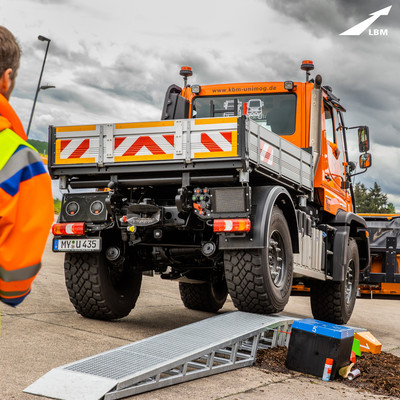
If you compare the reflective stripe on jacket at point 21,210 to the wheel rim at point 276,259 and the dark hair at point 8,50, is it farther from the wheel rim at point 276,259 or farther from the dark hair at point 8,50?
the wheel rim at point 276,259

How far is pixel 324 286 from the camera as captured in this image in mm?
8422

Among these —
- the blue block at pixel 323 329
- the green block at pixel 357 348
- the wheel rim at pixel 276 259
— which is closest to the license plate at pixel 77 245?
the wheel rim at pixel 276 259

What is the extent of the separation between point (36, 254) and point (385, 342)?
701 cm

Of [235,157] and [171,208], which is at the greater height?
[235,157]

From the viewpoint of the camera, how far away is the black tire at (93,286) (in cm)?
657

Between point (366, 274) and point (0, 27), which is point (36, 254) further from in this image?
point (366, 274)

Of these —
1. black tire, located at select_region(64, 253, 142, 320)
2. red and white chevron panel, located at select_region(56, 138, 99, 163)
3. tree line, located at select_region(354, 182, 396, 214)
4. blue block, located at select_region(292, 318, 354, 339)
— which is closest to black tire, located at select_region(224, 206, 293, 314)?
blue block, located at select_region(292, 318, 354, 339)

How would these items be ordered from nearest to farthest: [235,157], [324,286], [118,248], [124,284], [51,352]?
1. [51,352]
2. [235,157]
3. [118,248]
4. [124,284]
5. [324,286]

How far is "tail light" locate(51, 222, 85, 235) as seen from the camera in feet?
20.7

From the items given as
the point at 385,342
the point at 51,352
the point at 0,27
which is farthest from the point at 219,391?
the point at 385,342

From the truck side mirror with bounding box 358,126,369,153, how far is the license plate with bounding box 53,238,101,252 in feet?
14.9

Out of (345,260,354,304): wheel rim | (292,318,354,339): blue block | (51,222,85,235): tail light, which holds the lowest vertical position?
(292,318,354,339): blue block

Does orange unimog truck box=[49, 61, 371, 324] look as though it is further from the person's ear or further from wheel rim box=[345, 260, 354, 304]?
the person's ear

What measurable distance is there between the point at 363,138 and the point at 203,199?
3.92 meters
